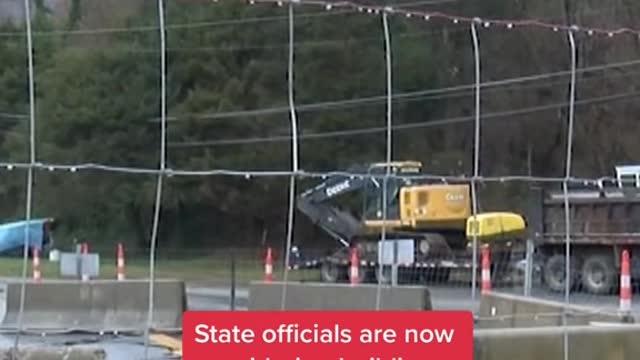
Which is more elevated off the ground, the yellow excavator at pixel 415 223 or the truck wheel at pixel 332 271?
the yellow excavator at pixel 415 223

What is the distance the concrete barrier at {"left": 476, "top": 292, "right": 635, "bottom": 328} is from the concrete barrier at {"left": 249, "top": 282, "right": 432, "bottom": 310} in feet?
5.55

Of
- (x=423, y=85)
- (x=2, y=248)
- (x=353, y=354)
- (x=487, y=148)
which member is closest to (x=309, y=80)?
(x=423, y=85)

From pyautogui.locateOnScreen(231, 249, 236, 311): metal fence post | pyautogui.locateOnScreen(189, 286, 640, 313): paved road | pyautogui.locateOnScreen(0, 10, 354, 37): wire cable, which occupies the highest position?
pyautogui.locateOnScreen(0, 10, 354, 37): wire cable

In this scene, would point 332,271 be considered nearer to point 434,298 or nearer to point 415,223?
point 415,223

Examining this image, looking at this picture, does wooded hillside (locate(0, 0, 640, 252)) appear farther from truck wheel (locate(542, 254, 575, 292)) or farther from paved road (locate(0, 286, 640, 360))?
paved road (locate(0, 286, 640, 360))

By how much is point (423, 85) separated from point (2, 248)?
1772 centimetres

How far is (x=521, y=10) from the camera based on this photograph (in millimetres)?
41281

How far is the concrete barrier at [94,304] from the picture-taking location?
1680 centimetres

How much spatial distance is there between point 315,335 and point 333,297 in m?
9.95

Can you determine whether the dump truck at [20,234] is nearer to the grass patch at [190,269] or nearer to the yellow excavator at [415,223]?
the grass patch at [190,269]

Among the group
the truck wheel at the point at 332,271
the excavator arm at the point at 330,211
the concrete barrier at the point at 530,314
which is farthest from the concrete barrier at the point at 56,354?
the excavator arm at the point at 330,211

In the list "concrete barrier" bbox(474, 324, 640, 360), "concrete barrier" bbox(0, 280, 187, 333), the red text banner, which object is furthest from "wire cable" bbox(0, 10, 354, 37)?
the red text banner

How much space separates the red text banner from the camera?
6.60 meters

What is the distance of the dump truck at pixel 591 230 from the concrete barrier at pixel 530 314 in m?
14.1
